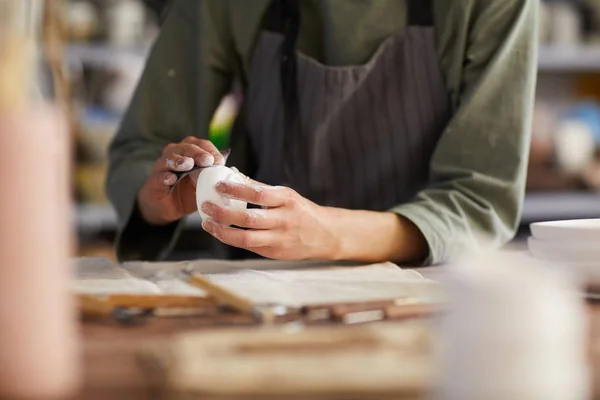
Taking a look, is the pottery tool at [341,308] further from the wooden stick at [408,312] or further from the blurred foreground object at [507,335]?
the blurred foreground object at [507,335]

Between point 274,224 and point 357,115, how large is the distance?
40cm

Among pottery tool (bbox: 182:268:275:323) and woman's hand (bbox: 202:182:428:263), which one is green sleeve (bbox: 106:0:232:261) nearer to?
woman's hand (bbox: 202:182:428:263)

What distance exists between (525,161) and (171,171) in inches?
20.2

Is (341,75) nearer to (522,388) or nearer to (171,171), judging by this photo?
(171,171)

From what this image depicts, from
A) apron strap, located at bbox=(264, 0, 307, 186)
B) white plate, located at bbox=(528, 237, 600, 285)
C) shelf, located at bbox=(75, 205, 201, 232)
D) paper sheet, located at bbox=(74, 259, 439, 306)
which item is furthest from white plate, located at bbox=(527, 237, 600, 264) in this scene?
shelf, located at bbox=(75, 205, 201, 232)

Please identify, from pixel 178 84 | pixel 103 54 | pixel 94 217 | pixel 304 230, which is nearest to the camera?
pixel 304 230

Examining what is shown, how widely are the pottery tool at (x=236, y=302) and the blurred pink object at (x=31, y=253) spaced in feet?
0.90

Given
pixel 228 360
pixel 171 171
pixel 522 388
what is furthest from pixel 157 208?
pixel 522 388

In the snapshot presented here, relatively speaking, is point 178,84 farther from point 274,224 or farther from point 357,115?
point 274,224

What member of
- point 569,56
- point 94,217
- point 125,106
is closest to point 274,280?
point 94,217

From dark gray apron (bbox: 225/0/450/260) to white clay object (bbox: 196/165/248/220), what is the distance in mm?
422

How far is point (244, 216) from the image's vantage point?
1.10 meters

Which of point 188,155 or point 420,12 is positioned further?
point 420,12

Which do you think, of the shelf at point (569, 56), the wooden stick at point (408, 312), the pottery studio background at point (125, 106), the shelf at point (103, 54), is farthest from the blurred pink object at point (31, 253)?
the shelf at point (569, 56)
